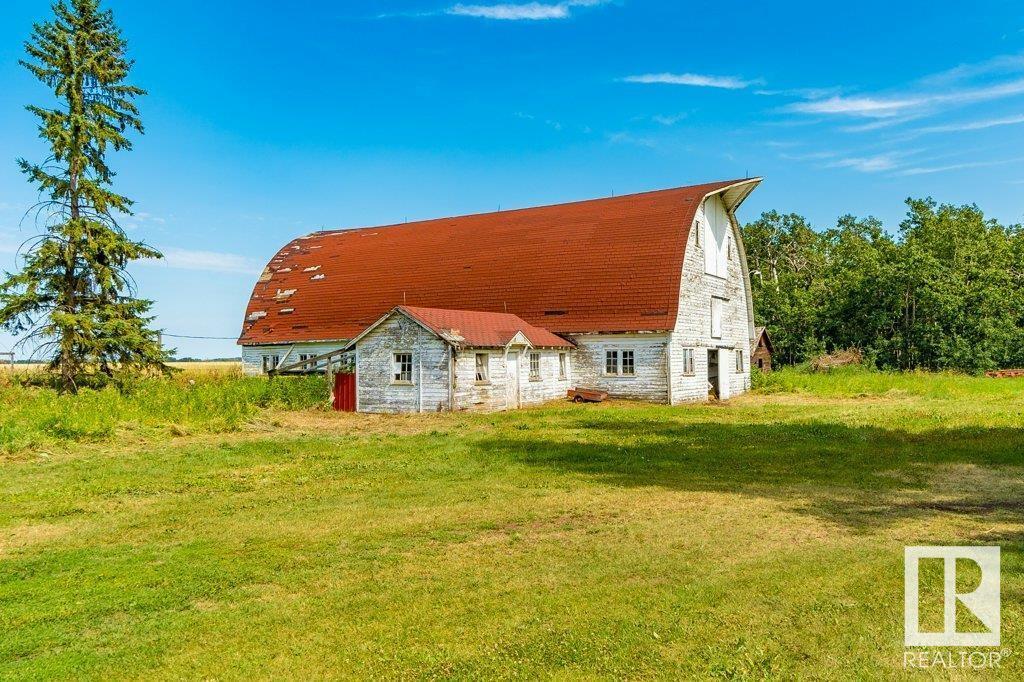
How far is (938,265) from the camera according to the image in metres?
39.4

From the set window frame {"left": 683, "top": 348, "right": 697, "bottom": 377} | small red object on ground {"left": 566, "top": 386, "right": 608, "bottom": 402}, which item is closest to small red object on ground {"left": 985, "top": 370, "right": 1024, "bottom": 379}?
window frame {"left": 683, "top": 348, "right": 697, "bottom": 377}

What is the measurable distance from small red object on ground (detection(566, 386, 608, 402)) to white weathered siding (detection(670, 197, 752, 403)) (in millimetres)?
2820

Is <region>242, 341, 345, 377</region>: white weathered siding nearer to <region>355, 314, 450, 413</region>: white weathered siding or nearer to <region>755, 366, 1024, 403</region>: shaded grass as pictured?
<region>355, 314, 450, 413</region>: white weathered siding

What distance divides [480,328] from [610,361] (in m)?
5.90

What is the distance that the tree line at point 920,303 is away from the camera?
38.2 m

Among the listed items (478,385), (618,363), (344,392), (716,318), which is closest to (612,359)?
(618,363)

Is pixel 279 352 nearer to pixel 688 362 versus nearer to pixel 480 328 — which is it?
pixel 480 328

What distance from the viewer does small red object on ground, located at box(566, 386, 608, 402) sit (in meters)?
27.5

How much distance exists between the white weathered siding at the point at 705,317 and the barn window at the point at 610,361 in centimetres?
235

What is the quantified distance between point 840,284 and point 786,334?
4.48 metres

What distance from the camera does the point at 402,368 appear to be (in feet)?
80.5

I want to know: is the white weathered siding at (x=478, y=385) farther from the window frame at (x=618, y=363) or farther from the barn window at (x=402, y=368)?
the window frame at (x=618, y=363)

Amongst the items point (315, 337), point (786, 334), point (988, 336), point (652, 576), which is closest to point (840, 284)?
point (786, 334)

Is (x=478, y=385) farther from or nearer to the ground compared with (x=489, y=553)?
farther from the ground
